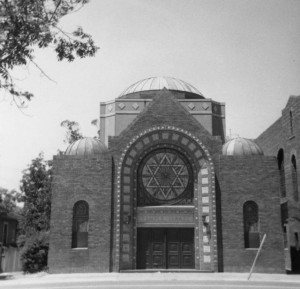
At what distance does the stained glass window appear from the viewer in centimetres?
2528

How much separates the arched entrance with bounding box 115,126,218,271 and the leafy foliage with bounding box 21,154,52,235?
590 inches

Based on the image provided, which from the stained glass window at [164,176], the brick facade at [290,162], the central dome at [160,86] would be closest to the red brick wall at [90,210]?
the stained glass window at [164,176]

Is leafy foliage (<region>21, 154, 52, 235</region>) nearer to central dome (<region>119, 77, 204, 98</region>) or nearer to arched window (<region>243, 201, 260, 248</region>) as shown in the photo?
central dome (<region>119, 77, 204, 98</region>)

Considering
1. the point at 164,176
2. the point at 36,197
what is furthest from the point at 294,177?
the point at 36,197

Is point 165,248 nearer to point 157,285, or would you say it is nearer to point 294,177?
point 157,285

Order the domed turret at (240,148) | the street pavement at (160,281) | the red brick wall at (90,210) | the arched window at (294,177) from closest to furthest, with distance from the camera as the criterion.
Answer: the street pavement at (160,281), the red brick wall at (90,210), the domed turret at (240,148), the arched window at (294,177)

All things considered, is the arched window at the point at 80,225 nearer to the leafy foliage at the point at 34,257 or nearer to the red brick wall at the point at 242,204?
the leafy foliage at the point at 34,257

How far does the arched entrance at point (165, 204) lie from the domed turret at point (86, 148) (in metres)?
2.02

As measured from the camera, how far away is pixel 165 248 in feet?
80.9

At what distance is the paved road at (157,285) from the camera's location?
18344mm

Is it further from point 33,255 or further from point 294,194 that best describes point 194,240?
point 33,255

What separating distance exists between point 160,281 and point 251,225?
715 centimetres

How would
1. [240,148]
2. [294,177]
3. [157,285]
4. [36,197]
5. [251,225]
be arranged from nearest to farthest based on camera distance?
[157,285] < [251,225] < [240,148] < [294,177] < [36,197]

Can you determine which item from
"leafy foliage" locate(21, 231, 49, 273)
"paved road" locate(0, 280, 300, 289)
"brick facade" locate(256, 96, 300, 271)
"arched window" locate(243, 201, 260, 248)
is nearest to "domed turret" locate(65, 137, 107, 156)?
A: "leafy foliage" locate(21, 231, 49, 273)
